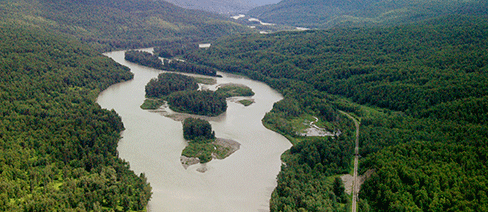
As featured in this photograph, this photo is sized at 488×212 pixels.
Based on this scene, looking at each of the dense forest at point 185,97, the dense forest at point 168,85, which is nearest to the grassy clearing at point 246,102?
the dense forest at point 185,97

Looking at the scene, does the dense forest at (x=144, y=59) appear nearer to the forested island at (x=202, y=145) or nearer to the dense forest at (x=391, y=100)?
the dense forest at (x=391, y=100)

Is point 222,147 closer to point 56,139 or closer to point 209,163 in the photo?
point 209,163

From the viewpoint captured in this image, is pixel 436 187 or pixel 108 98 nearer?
pixel 436 187

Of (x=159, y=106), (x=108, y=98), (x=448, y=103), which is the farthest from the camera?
(x=108, y=98)

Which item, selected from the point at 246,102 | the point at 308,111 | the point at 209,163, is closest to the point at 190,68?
the point at 246,102

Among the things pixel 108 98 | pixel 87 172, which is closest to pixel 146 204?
pixel 87 172

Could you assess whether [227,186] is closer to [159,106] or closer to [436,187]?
[436,187]
